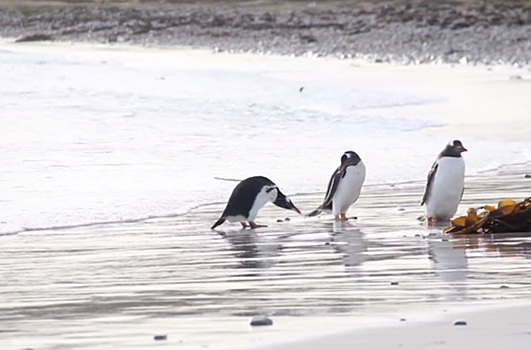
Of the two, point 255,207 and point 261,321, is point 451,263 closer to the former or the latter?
point 261,321

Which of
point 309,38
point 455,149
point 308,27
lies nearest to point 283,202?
point 455,149

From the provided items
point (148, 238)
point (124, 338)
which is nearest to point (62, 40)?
point (148, 238)

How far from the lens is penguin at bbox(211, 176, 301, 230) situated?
9.05 metres

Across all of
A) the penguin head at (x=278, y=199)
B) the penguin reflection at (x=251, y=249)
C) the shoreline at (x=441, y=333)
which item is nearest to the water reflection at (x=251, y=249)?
the penguin reflection at (x=251, y=249)

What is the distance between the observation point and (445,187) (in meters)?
9.19

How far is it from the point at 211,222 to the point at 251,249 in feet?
4.88

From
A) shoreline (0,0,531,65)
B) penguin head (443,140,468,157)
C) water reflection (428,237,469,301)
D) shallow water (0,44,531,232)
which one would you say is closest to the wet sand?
water reflection (428,237,469,301)

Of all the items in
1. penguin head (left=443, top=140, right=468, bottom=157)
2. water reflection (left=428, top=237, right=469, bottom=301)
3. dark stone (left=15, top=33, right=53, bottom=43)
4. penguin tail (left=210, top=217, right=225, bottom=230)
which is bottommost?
water reflection (left=428, top=237, right=469, bottom=301)

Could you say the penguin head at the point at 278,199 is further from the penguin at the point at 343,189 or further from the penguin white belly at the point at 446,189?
the penguin white belly at the point at 446,189

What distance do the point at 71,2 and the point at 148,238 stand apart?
58476 mm

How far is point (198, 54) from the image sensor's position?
3753 centimetres

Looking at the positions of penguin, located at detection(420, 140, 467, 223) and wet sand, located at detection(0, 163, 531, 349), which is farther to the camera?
penguin, located at detection(420, 140, 467, 223)

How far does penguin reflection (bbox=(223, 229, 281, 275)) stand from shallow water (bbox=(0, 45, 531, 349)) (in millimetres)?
19

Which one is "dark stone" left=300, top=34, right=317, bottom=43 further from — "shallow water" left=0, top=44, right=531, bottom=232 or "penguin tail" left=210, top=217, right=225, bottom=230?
"penguin tail" left=210, top=217, right=225, bottom=230
